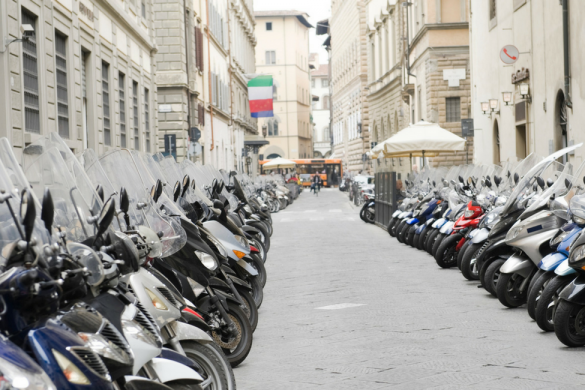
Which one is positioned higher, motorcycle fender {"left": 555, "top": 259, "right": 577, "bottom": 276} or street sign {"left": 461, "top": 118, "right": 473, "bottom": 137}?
street sign {"left": 461, "top": 118, "right": 473, "bottom": 137}

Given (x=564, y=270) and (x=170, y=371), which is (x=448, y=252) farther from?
(x=170, y=371)

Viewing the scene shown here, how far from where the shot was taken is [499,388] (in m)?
5.41

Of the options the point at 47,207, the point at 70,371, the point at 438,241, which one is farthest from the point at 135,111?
the point at 70,371

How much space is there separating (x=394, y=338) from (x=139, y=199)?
2.58 m

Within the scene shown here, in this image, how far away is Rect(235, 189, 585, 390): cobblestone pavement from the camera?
5.73 meters

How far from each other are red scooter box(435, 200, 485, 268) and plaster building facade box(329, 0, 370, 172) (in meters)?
44.2

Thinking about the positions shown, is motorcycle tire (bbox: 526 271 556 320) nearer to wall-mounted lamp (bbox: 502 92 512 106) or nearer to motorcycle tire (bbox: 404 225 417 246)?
motorcycle tire (bbox: 404 225 417 246)

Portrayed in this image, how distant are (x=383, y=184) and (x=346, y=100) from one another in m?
53.0

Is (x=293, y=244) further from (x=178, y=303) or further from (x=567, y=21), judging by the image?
(x=178, y=303)

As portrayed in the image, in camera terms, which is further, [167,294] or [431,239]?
[431,239]

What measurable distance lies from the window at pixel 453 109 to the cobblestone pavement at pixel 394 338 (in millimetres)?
22122

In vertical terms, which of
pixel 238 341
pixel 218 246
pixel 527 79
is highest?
pixel 527 79

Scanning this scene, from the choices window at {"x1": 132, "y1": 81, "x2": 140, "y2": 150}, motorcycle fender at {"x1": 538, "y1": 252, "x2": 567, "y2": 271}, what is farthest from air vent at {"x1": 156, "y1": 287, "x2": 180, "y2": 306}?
window at {"x1": 132, "y1": 81, "x2": 140, "y2": 150}

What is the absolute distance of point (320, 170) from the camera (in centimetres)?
7075
